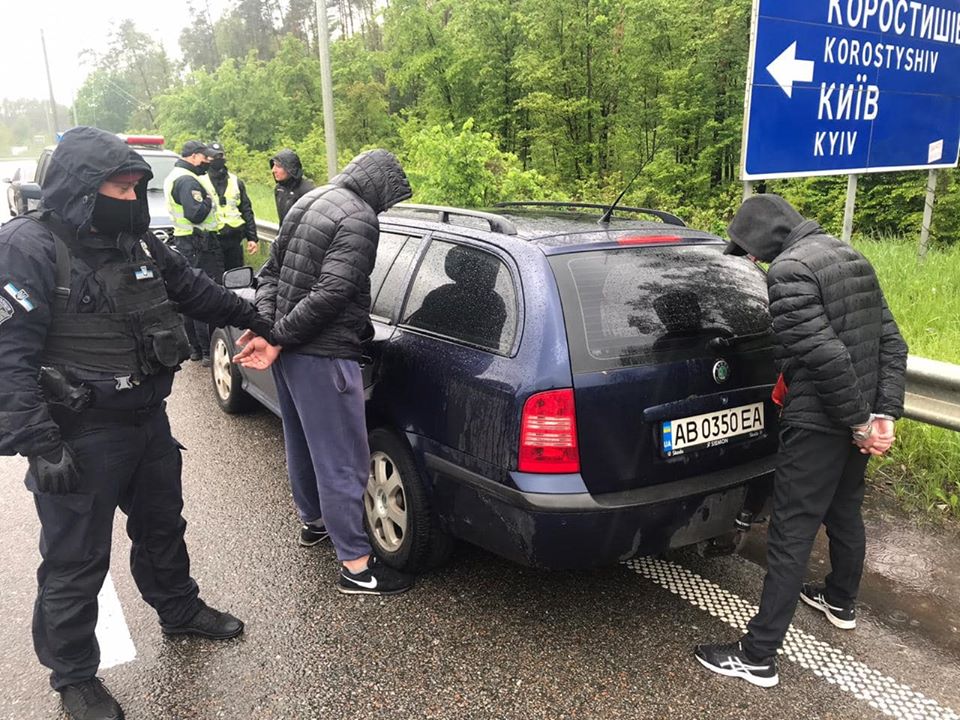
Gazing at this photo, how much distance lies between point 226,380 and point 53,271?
132 inches

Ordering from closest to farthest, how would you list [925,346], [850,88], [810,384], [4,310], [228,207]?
[4,310] < [810,384] < [925,346] < [850,88] < [228,207]

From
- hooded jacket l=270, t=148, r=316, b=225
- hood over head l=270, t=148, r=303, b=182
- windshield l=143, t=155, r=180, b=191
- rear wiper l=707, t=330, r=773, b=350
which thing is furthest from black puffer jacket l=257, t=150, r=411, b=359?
windshield l=143, t=155, r=180, b=191

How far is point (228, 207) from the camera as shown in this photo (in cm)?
711

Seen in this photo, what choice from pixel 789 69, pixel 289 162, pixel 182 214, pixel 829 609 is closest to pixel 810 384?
pixel 829 609

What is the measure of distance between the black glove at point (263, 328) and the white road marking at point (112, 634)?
1.18 meters

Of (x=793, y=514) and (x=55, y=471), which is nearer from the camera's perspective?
(x=55, y=471)

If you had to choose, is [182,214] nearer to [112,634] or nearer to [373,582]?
[112,634]

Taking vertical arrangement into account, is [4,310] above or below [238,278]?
above

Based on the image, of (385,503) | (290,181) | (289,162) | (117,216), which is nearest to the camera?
(117,216)

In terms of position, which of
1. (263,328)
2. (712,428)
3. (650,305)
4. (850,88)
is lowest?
(712,428)

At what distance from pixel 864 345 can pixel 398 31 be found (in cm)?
2409

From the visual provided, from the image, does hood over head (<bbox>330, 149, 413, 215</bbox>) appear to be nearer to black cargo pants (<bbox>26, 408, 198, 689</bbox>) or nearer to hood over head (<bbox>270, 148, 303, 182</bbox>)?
black cargo pants (<bbox>26, 408, 198, 689</bbox>)

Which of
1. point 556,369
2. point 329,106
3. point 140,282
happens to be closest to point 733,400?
point 556,369

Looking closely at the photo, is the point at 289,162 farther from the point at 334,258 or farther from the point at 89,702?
the point at 89,702
